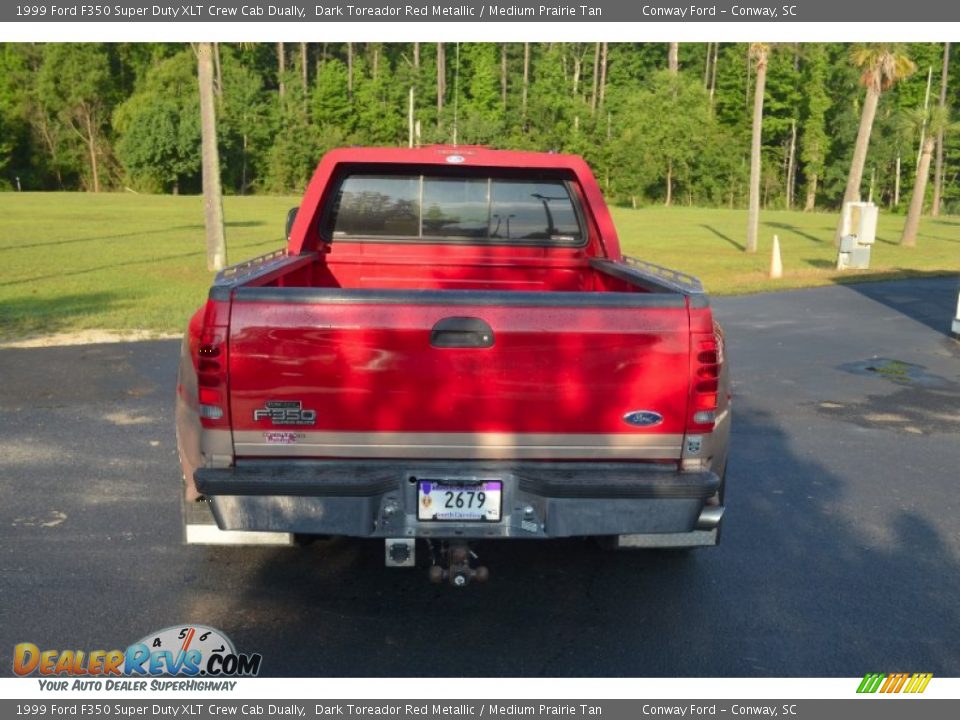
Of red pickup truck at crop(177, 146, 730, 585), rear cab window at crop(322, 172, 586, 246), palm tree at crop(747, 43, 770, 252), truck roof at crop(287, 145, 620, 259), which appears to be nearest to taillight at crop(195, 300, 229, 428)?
red pickup truck at crop(177, 146, 730, 585)

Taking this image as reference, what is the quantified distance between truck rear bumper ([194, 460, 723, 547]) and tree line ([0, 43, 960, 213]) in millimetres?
71371

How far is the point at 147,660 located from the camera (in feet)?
12.8

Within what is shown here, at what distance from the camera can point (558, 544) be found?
205 inches

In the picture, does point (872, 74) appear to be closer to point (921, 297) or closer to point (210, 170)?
point (921, 297)

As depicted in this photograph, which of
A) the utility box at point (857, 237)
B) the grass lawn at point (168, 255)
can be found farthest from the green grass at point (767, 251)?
the utility box at point (857, 237)

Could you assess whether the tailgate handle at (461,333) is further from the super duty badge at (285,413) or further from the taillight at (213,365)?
the taillight at (213,365)

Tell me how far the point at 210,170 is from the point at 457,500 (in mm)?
18175

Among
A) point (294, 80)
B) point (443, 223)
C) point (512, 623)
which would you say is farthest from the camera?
point (294, 80)

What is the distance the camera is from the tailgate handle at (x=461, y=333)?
371 cm

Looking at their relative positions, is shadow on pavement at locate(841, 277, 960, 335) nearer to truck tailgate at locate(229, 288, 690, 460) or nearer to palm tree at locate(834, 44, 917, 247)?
palm tree at locate(834, 44, 917, 247)

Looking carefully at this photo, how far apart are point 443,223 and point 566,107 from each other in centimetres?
7775

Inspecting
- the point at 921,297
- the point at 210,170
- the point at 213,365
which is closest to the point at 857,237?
the point at 921,297
